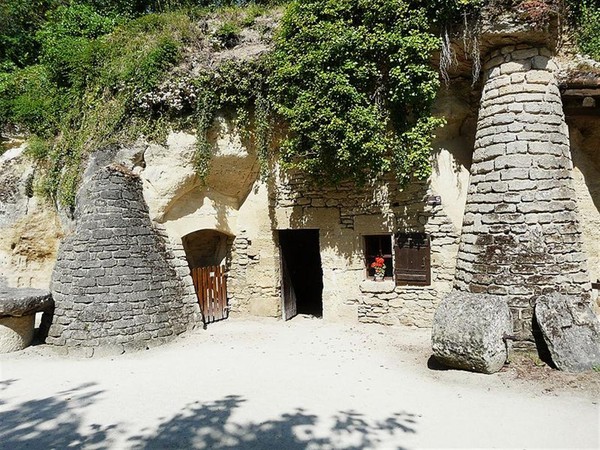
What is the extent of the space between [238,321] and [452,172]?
18.0 feet

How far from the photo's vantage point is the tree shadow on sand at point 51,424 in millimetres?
3939

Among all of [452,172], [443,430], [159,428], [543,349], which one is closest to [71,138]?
[159,428]

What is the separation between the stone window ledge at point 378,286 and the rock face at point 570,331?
9.34 feet

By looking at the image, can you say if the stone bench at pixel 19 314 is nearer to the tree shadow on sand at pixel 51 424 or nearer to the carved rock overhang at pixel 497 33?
the tree shadow on sand at pixel 51 424

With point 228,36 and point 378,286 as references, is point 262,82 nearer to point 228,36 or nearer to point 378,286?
point 228,36

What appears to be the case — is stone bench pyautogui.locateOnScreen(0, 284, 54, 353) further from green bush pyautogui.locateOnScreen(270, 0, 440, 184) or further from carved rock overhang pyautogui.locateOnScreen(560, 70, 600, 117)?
carved rock overhang pyautogui.locateOnScreen(560, 70, 600, 117)

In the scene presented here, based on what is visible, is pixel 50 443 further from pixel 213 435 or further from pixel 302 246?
pixel 302 246

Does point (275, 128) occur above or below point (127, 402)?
above

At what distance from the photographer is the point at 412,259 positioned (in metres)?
7.82

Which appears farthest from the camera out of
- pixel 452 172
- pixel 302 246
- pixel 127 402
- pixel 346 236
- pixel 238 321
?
pixel 302 246

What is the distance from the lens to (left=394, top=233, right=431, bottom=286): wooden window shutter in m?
7.70

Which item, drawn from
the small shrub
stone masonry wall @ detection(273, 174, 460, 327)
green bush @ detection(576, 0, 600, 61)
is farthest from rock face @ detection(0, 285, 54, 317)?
green bush @ detection(576, 0, 600, 61)

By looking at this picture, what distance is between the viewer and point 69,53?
9516 mm

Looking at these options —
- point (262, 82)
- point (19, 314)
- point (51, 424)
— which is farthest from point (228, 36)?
point (51, 424)
